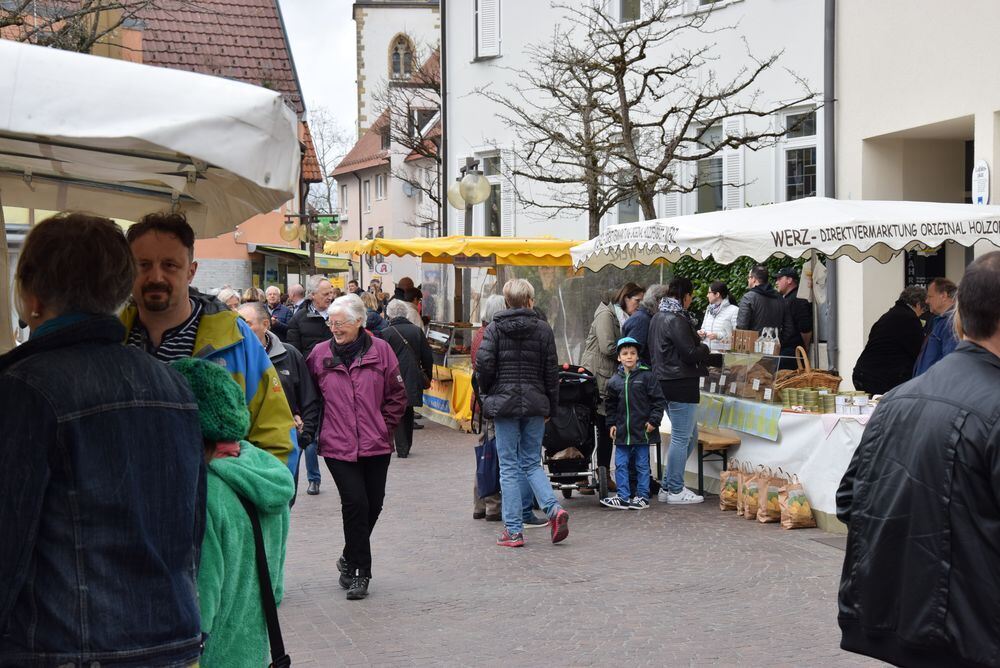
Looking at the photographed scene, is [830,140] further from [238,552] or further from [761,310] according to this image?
[238,552]

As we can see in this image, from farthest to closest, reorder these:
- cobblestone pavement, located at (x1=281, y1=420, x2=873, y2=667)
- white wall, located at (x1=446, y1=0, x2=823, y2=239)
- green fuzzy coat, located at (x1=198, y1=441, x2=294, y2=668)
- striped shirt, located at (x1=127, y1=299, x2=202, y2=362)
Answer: white wall, located at (x1=446, y1=0, x2=823, y2=239) → cobblestone pavement, located at (x1=281, y1=420, x2=873, y2=667) → striped shirt, located at (x1=127, y1=299, x2=202, y2=362) → green fuzzy coat, located at (x1=198, y1=441, x2=294, y2=668)

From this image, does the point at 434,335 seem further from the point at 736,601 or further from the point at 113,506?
the point at 113,506

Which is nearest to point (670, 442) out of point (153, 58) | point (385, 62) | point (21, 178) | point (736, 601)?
point (736, 601)

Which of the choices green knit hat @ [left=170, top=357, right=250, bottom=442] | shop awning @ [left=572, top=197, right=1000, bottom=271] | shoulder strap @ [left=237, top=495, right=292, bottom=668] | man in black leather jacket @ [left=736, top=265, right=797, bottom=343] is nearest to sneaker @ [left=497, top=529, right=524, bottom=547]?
shop awning @ [left=572, top=197, right=1000, bottom=271]

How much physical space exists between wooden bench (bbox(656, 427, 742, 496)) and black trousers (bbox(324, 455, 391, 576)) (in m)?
4.37

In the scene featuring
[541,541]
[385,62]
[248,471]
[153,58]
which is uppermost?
[385,62]

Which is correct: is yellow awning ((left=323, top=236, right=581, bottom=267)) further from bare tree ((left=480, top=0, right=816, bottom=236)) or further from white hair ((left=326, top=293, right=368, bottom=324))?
white hair ((left=326, top=293, right=368, bottom=324))

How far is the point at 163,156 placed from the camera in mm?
3533

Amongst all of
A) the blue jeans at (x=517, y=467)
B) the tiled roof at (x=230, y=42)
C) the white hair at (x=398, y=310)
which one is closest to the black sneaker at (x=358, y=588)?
the blue jeans at (x=517, y=467)

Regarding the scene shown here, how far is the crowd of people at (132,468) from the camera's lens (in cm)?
271

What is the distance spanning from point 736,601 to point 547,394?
2424 mm

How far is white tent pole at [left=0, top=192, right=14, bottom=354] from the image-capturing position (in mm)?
4406

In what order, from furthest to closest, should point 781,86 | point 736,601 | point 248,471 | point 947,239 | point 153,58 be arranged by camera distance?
point 153,58 < point 781,86 < point 947,239 < point 736,601 < point 248,471

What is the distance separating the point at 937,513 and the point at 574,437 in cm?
791
